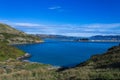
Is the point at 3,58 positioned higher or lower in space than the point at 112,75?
lower

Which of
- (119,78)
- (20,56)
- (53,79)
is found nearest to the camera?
(119,78)

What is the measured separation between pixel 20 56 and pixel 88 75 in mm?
138577

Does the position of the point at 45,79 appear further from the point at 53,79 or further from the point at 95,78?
the point at 95,78

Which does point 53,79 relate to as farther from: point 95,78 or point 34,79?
point 95,78

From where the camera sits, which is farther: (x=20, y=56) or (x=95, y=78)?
(x=20, y=56)

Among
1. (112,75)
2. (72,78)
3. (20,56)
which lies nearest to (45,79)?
(72,78)

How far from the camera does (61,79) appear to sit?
21.8 m

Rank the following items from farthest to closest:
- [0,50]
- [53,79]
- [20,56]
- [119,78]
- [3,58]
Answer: [20,56], [0,50], [3,58], [53,79], [119,78]

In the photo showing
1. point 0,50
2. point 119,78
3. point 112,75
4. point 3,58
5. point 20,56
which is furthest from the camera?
point 20,56

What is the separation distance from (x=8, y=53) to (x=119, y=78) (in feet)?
434

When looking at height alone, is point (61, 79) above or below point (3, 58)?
above

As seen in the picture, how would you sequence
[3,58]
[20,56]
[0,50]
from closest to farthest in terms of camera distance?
[3,58] → [0,50] → [20,56]

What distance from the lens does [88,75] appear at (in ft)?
73.3

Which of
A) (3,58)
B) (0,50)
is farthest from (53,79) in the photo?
(0,50)
